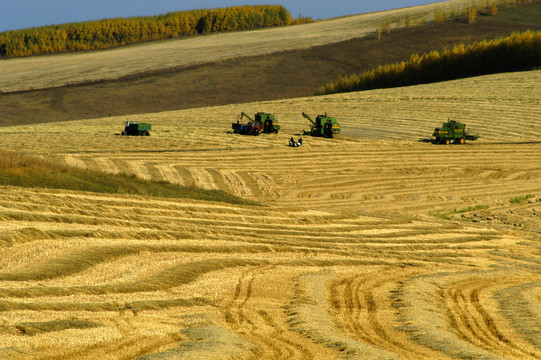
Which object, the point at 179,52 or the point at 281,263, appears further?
the point at 179,52

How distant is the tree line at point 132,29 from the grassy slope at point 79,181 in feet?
295

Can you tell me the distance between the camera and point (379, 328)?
41.0 ft

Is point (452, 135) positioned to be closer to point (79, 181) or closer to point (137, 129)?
point (137, 129)

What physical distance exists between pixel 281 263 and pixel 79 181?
30.7 feet

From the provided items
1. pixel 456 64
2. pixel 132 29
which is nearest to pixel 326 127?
pixel 456 64

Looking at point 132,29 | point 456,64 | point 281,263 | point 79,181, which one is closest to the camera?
point 281,263

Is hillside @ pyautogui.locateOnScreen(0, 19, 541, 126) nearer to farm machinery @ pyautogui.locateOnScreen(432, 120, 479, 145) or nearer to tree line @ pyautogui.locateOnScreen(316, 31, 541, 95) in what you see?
tree line @ pyautogui.locateOnScreen(316, 31, 541, 95)

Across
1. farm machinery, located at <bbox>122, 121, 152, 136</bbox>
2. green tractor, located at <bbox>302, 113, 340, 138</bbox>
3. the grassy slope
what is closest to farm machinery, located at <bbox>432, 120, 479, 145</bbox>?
green tractor, located at <bbox>302, 113, 340, 138</bbox>

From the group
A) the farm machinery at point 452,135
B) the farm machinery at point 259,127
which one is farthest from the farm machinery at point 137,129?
the farm machinery at point 452,135

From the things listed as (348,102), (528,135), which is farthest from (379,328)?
(348,102)

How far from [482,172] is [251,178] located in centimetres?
1342

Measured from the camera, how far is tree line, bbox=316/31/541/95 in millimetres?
75625

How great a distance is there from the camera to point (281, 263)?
1770cm

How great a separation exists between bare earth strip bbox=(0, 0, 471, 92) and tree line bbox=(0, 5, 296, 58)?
662cm
